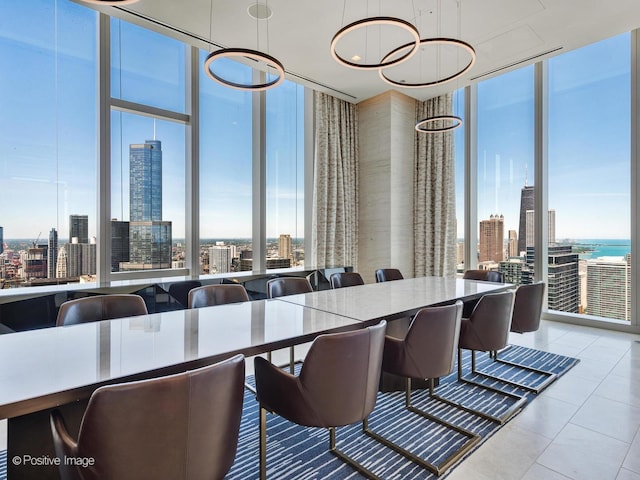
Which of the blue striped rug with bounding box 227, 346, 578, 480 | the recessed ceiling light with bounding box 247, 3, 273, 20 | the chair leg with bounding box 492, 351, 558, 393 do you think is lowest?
the blue striped rug with bounding box 227, 346, 578, 480

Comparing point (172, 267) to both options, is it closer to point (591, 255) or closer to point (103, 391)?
point (103, 391)

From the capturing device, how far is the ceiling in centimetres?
349

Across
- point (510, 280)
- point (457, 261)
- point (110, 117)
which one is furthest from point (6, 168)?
point (510, 280)

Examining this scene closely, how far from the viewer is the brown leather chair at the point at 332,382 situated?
1.52m

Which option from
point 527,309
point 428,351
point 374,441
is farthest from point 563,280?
point 374,441

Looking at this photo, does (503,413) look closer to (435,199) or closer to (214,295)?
(214,295)

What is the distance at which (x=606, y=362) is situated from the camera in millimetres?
3461

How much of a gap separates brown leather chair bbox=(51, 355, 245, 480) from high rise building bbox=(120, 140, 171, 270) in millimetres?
3386

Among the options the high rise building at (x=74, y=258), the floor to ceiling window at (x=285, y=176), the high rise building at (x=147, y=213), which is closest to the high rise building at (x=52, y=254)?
the high rise building at (x=74, y=258)

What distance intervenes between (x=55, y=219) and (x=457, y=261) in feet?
18.4

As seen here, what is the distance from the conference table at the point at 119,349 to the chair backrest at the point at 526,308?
44.9 inches

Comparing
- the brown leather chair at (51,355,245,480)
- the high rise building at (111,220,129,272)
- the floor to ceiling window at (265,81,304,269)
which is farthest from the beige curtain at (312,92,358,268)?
the brown leather chair at (51,355,245,480)

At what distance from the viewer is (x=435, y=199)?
593 centimetres

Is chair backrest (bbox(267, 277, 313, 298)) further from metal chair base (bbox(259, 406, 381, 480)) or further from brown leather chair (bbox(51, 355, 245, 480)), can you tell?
brown leather chair (bbox(51, 355, 245, 480))
